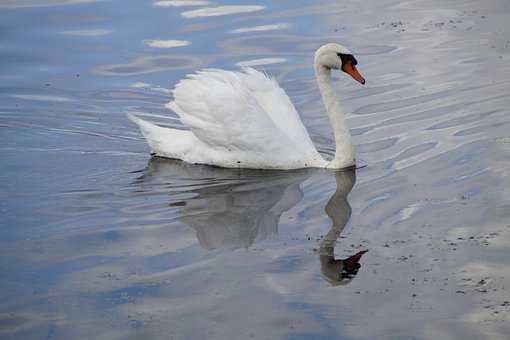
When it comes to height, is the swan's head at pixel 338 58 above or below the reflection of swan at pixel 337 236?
above

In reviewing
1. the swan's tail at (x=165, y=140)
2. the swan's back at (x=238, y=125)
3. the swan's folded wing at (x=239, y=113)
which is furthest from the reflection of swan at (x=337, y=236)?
the swan's tail at (x=165, y=140)

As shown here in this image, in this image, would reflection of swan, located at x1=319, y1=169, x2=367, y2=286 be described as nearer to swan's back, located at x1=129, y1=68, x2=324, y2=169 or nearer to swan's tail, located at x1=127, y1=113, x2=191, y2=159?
swan's back, located at x1=129, y1=68, x2=324, y2=169

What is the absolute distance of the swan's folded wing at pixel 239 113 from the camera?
10773 millimetres

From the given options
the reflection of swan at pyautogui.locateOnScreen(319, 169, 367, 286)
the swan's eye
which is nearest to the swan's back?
the reflection of swan at pyautogui.locateOnScreen(319, 169, 367, 286)

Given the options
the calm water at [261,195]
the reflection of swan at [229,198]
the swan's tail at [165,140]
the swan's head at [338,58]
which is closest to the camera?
the calm water at [261,195]

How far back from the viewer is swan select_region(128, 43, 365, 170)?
35.2ft

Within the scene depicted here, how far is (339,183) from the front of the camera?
1021 cm

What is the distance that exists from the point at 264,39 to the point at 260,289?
8.53 m

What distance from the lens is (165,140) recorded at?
1123 centimetres

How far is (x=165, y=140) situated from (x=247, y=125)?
92cm

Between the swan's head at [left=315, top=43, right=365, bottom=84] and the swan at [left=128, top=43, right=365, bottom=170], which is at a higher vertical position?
the swan's head at [left=315, top=43, right=365, bottom=84]

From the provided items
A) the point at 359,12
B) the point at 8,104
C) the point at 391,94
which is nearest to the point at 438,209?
the point at 391,94

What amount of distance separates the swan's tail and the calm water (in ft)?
0.46

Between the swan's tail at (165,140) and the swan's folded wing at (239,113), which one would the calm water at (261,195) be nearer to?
the swan's tail at (165,140)
